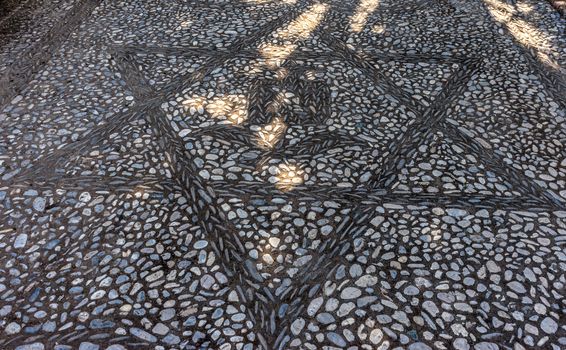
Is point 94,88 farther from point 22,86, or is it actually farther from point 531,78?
point 531,78

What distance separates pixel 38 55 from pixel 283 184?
330cm

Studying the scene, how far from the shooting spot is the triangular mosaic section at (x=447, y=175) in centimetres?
325

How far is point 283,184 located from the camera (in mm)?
3309

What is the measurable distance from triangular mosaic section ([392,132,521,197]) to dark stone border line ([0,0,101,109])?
Result: 369 cm

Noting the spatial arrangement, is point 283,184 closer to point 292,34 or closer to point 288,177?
point 288,177

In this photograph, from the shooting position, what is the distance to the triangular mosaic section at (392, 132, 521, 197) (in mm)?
3250

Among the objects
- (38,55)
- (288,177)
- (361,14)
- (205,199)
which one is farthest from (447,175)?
(38,55)

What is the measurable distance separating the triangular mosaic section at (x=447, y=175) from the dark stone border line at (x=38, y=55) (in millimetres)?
3685

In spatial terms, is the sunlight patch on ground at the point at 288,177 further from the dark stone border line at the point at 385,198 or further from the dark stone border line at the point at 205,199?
the dark stone border line at the point at 205,199

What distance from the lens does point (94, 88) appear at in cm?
427

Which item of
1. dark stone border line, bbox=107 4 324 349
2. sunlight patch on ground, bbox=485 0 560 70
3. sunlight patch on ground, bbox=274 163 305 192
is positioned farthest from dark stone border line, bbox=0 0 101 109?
sunlight patch on ground, bbox=485 0 560 70

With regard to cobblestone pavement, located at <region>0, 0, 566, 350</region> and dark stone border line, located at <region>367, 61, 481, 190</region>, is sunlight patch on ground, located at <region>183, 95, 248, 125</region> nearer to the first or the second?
cobblestone pavement, located at <region>0, 0, 566, 350</region>

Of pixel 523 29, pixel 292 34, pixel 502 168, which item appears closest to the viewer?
pixel 502 168

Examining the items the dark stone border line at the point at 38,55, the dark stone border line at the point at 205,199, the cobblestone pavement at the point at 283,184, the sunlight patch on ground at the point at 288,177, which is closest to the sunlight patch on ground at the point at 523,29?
the cobblestone pavement at the point at 283,184
